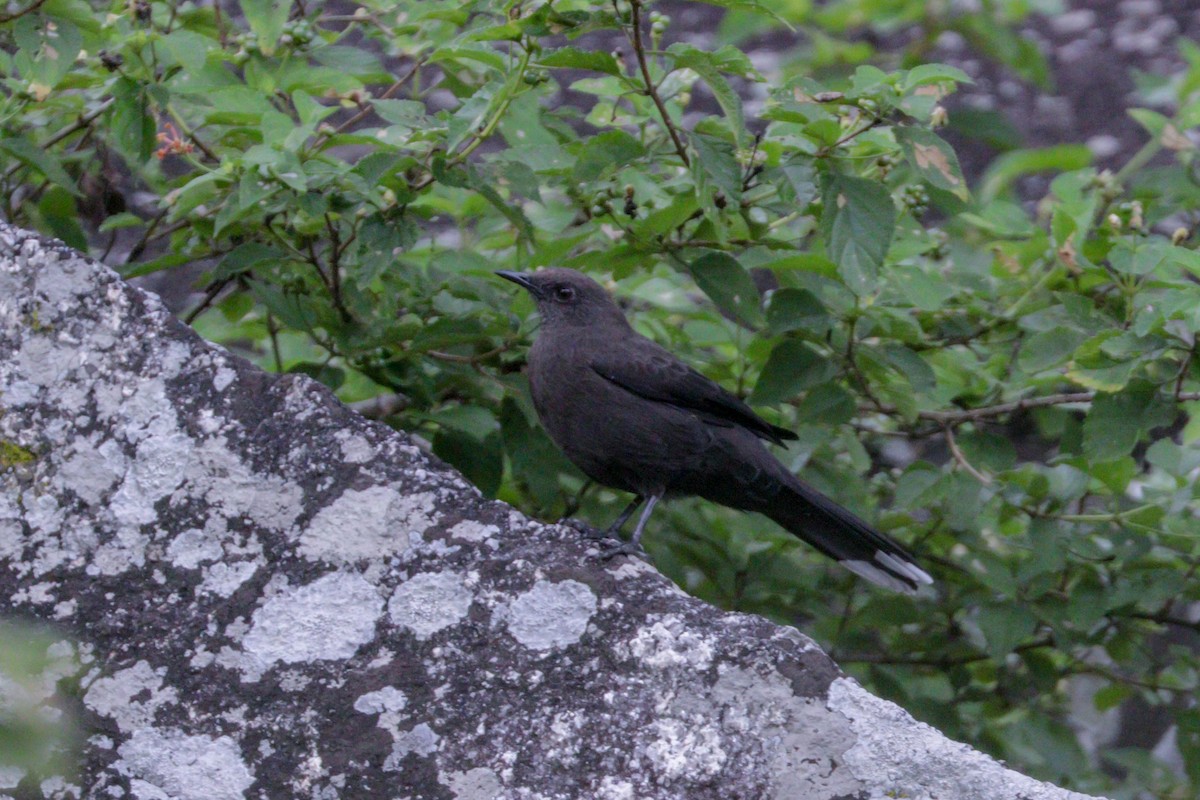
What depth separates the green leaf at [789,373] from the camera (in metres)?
4.02

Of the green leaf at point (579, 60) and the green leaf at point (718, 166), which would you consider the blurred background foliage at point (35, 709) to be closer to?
the green leaf at point (579, 60)

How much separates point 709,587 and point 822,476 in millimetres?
539

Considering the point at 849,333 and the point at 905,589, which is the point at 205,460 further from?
the point at 905,589

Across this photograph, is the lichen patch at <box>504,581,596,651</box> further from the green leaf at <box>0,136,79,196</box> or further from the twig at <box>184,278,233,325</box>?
the green leaf at <box>0,136,79,196</box>

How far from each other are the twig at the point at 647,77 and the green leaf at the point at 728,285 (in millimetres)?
301

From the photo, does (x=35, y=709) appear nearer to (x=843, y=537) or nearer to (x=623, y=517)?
(x=623, y=517)

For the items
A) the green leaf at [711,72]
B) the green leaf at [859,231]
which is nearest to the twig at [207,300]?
the green leaf at [711,72]

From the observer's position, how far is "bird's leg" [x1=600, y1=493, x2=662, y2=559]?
9.24 feet

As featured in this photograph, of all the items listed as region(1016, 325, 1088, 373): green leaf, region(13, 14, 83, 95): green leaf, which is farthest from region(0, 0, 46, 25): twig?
region(1016, 325, 1088, 373): green leaf

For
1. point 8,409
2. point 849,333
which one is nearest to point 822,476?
point 849,333

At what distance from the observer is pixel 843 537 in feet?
13.8

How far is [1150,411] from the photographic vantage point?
372 cm

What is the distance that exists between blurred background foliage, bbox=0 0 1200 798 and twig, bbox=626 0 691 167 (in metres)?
0.02

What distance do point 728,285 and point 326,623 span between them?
5.55 ft
